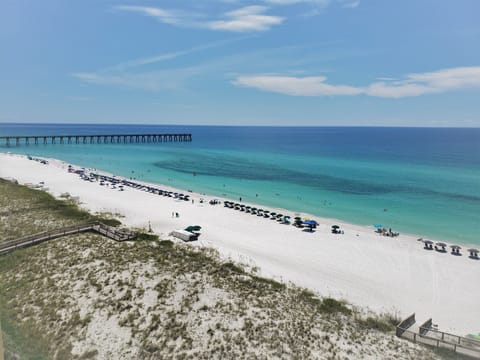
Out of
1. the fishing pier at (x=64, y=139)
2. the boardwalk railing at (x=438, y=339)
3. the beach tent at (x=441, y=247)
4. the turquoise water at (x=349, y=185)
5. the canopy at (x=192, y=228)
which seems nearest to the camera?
the boardwalk railing at (x=438, y=339)

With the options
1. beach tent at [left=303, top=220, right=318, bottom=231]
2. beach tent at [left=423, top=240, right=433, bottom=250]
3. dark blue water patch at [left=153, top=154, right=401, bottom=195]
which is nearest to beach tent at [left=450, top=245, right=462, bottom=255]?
beach tent at [left=423, top=240, right=433, bottom=250]

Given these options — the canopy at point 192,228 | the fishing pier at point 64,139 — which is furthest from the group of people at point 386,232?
the fishing pier at point 64,139

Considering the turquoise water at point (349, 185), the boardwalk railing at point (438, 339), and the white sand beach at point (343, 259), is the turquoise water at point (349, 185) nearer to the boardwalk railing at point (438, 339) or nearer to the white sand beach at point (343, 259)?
the white sand beach at point (343, 259)

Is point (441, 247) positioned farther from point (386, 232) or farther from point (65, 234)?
point (65, 234)

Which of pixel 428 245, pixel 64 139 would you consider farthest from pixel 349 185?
pixel 64 139

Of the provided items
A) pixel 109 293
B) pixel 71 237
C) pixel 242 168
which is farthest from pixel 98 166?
pixel 109 293

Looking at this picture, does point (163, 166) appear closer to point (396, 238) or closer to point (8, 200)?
point (8, 200)

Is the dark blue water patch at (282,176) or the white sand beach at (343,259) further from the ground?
the dark blue water patch at (282,176)
